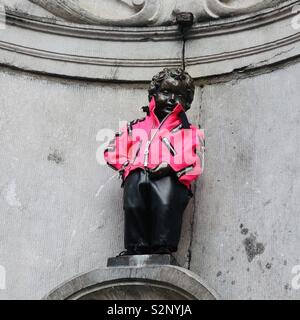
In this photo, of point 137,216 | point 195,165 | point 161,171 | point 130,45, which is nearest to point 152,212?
point 137,216

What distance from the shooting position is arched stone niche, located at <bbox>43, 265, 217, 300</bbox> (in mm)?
4188

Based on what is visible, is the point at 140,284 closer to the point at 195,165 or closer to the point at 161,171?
the point at 161,171

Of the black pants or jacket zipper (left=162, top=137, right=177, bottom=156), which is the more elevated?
jacket zipper (left=162, top=137, right=177, bottom=156)

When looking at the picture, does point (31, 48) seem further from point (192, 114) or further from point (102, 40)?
point (192, 114)

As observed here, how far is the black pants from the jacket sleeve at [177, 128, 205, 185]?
3 cm

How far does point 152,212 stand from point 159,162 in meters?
0.22

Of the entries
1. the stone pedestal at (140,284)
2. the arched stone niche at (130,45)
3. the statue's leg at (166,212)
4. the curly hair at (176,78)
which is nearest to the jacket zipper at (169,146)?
the statue's leg at (166,212)

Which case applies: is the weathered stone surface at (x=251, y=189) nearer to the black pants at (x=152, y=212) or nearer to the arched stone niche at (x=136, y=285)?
the black pants at (x=152, y=212)

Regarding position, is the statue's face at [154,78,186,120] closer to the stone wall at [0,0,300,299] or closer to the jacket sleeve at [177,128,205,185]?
the jacket sleeve at [177,128,205,185]

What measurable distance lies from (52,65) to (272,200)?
131 cm

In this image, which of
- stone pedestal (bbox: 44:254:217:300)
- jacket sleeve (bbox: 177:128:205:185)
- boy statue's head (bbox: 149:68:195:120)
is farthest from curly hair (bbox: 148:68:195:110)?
stone pedestal (bbox: 44:254:217:300)
